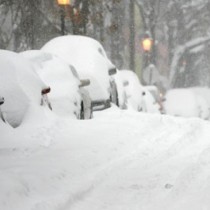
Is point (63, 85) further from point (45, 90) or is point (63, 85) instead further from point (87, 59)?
point (87, 59)

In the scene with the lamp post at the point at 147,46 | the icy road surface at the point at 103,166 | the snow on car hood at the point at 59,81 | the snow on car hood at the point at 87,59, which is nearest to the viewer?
the icy road surface at the point at 103,166

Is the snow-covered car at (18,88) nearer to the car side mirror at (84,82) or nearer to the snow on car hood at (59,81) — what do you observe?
the snow on car hood at (59,81)

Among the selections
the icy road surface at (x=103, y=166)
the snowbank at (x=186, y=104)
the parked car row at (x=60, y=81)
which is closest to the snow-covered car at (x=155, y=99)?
the snowbank at (x=186, y=104)

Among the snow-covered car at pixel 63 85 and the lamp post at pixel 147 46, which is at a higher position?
the snow-covered car at pixel 63 85

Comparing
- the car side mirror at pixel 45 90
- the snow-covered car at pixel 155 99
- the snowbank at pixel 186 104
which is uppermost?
the car side mirror at pixel 45 90

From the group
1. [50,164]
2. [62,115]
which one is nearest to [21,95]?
[62,115]

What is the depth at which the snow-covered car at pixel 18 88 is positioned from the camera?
9766mm

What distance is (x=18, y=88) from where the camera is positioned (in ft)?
32.8

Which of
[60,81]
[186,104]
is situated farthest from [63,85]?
[186,104]

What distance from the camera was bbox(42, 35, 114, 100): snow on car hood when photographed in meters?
13.7

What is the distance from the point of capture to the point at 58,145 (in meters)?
8.57

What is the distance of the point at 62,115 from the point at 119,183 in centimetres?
495

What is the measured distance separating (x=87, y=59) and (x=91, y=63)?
19 cm

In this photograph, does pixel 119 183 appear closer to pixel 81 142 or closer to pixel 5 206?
pixel 5 206
